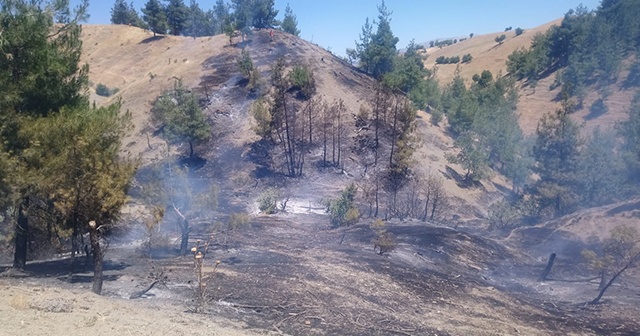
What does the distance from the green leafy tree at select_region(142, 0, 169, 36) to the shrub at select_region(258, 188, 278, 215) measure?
4258 cm

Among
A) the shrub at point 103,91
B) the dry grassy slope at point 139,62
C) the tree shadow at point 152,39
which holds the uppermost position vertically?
the tree shadow at point 152,39

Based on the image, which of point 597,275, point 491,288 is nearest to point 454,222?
point 597,275

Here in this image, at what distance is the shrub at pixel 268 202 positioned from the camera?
2912 centimetres

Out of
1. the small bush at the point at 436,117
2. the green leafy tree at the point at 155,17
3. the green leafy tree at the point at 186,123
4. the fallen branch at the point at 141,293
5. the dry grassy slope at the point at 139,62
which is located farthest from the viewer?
the green leafy tree at the point at 155,17

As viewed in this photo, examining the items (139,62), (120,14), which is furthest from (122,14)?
(139,62)

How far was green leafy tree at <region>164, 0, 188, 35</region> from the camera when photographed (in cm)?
6612

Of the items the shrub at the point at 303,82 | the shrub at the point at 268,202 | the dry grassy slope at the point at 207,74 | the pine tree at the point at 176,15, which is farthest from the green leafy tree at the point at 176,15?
the shrub at the point at 268,202

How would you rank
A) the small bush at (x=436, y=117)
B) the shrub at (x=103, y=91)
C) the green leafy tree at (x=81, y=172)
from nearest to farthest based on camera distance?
the green leafy tree at (x=81, y=172), the small bush at (x=436, y=117), the shrub at (x=103, y=91)

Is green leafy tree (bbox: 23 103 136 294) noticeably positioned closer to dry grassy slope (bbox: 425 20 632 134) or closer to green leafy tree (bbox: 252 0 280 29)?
green leafy tree (bbox: 252 0 280 29)

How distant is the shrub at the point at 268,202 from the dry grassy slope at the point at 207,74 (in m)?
8.72

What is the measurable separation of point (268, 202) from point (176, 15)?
46917 mm

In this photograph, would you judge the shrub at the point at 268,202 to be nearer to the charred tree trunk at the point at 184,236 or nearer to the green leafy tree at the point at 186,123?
the green leafy tree at the point at 186,123

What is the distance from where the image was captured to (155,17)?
63281mm

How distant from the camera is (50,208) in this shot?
14.1m
